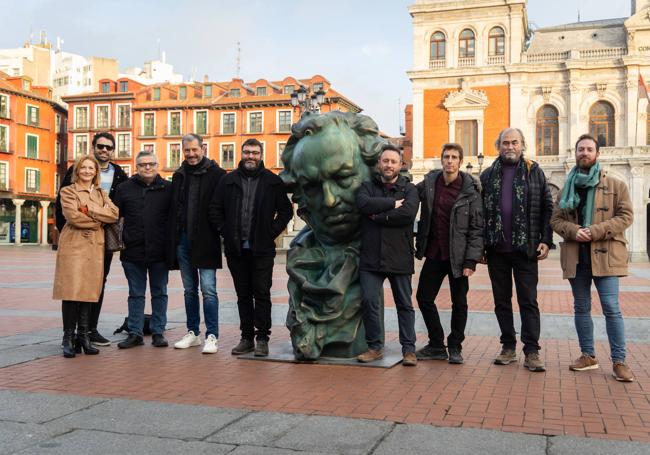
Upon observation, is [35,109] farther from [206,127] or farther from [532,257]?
[532,257]

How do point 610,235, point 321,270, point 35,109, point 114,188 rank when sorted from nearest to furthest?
point 610,235 → point 321,270 → point 114,188 → point 35,109

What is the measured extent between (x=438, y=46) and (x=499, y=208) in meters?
33.7

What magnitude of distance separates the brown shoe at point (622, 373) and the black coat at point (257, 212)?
2.89 meters

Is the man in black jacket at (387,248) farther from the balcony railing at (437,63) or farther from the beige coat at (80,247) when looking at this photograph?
the balcony railing at (437,63)

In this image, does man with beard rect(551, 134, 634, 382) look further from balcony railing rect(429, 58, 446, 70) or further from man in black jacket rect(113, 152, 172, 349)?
balcony railing rect(429, 58, 446, 70)

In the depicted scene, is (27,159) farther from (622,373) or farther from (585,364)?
(622,373)

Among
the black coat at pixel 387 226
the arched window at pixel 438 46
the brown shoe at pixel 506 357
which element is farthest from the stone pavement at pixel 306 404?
the arched window at pixel 438 46

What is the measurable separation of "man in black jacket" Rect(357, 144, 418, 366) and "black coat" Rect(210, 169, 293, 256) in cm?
84

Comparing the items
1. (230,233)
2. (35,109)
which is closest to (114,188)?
(230,233)

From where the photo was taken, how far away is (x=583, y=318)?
5469 millimetres

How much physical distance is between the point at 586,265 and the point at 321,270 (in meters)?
2.19

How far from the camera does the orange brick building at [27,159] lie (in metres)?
49.1

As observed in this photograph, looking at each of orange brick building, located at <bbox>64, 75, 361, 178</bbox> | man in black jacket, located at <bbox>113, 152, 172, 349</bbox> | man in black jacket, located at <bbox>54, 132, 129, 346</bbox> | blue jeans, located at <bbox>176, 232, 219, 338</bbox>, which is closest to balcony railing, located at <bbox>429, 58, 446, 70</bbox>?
orange brick building, located at <bbox>64, 75, 361, 178</bbox>

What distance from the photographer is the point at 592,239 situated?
5.24 meters
